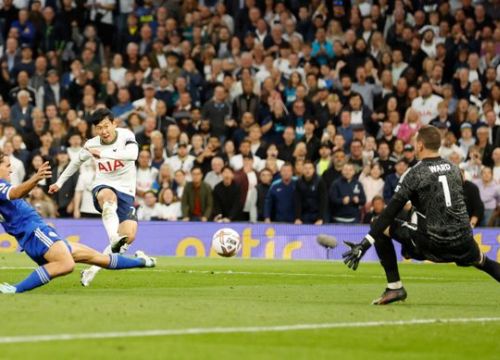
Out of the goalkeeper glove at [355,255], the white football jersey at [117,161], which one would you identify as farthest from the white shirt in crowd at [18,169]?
the goalkeeper glove at [355,255]

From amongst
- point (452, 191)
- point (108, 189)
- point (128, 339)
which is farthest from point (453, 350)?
point (108, 189)

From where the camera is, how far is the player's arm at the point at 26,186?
488 inches

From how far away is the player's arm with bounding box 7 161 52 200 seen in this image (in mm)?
12398

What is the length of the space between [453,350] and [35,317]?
12.4ft

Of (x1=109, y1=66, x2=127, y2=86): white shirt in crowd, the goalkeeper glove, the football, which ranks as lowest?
the football

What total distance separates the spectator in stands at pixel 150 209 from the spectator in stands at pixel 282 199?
2.48m

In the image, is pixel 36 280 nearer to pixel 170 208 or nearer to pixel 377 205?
pixel 377 205

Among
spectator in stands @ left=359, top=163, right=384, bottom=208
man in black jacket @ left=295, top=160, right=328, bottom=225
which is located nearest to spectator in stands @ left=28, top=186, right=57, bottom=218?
man in black jacket @ left=295, top=160, right=328, bottom=225

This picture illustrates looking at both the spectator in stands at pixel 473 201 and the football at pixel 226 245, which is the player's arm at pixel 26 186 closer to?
the football at pixel 226 245

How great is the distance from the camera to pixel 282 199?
85.8ft

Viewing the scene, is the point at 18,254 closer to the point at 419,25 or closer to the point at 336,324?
the point at 419,25

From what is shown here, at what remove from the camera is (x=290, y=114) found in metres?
28.0

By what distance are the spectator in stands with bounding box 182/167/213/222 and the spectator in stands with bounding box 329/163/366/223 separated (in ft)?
9.16

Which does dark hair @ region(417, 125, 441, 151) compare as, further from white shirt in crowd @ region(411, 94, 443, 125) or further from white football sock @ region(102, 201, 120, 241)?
white shirt in crowd @ region(411, 94, 443, 125)
